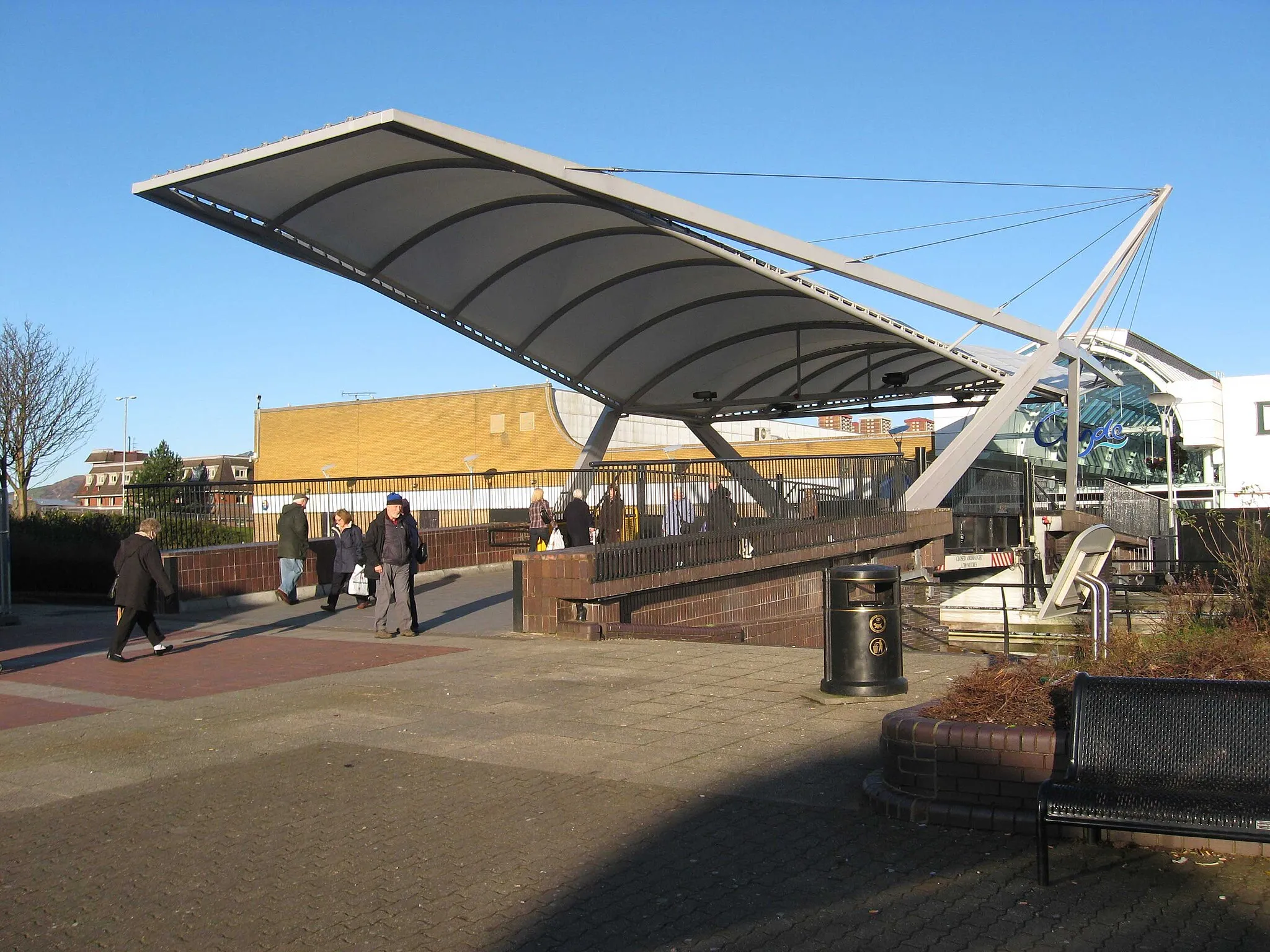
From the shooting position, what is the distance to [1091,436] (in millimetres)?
50594

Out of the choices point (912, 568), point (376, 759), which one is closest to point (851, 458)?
point (912, 568)

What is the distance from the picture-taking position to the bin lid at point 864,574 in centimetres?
874

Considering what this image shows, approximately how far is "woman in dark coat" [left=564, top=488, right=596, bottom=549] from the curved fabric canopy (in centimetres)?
510

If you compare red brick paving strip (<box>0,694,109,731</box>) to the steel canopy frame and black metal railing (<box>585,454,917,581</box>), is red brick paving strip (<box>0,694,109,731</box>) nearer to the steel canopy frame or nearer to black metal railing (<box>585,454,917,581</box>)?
black metal railing (<box>585,454,917,581</box>)

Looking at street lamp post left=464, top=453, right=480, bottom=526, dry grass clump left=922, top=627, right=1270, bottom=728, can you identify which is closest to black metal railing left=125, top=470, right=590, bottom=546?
street lamp post left=464, top=453, right=480, bottom=526

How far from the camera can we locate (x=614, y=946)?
4508mm

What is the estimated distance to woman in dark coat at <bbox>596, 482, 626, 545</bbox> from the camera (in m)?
16.1

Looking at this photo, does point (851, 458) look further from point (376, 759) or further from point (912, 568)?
point (376, 759)

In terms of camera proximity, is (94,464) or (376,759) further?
(94,464)

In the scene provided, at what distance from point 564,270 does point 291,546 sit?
9.57 metres

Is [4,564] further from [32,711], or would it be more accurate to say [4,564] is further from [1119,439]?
[1119,439]

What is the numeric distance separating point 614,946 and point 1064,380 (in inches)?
1141

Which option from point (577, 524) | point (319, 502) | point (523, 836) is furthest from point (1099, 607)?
point (319, 502)

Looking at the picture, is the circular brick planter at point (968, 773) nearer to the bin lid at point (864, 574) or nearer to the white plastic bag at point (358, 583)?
the bin lid at point (864, 574)
